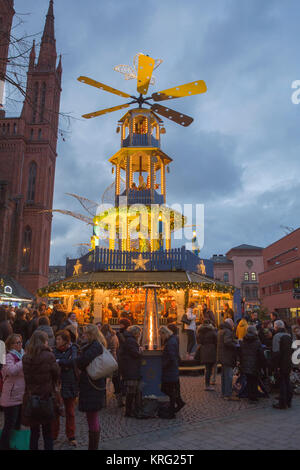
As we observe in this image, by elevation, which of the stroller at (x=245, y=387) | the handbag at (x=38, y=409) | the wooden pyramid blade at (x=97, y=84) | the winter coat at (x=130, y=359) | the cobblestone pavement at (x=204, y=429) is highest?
the wooden pyramid blade at (x=97, y=84)

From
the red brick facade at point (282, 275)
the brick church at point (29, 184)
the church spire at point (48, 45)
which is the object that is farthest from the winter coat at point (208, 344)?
the brick church at point (29, 184)

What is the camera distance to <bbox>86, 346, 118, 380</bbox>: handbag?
16.4 ft

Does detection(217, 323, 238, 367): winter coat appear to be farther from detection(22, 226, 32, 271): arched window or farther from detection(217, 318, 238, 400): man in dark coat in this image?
detection(22, 226, 32, 271): arched window

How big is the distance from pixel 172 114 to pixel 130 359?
1786 centimetres

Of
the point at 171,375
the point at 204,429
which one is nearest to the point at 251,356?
the point at 171,375

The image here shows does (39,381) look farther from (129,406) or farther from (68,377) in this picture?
(129,406)

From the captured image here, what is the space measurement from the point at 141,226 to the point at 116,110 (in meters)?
7.85

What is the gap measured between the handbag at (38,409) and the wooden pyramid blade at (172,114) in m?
19.8

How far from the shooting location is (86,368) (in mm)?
5098

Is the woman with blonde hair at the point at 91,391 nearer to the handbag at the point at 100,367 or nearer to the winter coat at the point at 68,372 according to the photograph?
the handbag at the point at 100,367

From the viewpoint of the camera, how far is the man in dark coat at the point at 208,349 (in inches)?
388

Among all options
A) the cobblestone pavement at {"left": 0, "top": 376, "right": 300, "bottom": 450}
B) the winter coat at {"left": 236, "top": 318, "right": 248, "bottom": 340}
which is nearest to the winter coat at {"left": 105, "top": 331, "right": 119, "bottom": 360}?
the cobblestone pavement at {"left": 0, "top": 376, "right": 300, "bottom": 450}
